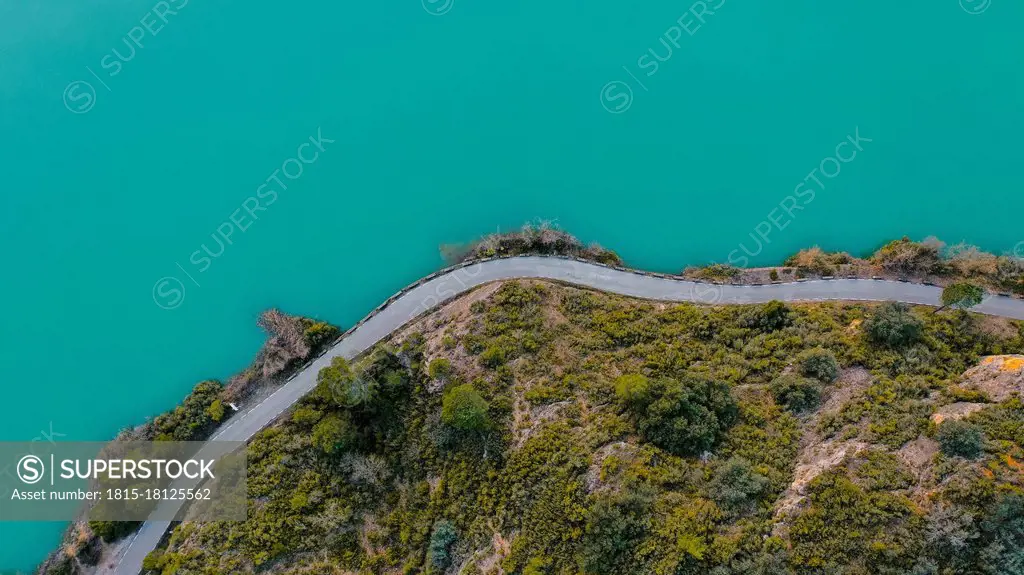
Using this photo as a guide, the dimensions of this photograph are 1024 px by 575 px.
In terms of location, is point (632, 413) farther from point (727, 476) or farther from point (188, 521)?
point (188, 521)

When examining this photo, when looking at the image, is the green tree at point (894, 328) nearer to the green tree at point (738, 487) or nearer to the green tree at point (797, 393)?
the green tree at point (797, 393)

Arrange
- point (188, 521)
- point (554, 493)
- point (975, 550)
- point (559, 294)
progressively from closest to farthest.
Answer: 1. point (975, 550)
2. point (554, 493)
3. point (188, 521)
4. point (559, 294)

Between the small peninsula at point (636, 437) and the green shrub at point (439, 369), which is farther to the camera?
the green shrub at point (439, 369)

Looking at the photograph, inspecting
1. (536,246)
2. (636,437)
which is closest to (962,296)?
(636,437)

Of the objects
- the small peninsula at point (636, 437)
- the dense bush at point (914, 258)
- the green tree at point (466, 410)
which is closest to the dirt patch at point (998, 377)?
the small peninsula at point (636, 437)

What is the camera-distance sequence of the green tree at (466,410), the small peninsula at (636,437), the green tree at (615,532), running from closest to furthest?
1. the small peninsula at (636,437)
2. the green tree at (615,532)
3. the green tree at (466,410)

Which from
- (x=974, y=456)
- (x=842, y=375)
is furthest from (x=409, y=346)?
(x=974, y=456)

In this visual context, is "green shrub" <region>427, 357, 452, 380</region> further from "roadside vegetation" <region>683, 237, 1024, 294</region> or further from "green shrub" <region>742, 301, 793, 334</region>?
"green shrub" <region>742, 301, 793, 334</region>
